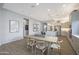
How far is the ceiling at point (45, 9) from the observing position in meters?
2.36

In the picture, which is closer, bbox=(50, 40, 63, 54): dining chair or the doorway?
bbox=(50, 40, 63, 54): dining chair

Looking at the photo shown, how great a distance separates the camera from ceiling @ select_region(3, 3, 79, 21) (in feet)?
7.75

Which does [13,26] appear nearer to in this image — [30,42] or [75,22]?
[30,42]

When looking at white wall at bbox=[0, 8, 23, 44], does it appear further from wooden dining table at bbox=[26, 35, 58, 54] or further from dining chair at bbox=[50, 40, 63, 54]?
dining chair at bbox=[50, 40, 63, 54]

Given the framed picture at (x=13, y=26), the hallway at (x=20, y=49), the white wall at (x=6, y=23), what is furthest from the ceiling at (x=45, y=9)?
the hallway at (x=20, y=49)

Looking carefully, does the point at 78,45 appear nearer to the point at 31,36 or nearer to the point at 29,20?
the point at 31,36

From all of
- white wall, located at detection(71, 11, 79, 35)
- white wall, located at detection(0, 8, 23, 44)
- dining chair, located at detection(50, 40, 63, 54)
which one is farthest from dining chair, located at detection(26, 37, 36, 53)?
white wall, located at detection(71, 11, 79, 35)

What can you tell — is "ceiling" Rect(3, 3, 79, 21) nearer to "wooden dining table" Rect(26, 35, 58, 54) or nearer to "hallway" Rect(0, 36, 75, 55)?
"wooden dining table" Rect(26, 35, 58, 54)

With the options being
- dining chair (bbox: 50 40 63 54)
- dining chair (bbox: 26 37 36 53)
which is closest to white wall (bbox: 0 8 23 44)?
Answer: dining chair (bbox: 26 37 36 53)

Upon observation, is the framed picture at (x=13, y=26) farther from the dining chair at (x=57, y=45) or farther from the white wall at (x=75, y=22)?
the white wall at (x=75, y=22)

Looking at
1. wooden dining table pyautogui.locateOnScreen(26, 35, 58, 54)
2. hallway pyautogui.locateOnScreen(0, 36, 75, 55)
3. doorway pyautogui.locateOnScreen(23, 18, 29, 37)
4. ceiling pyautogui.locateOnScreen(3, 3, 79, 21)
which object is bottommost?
hallway pyautogui.locateOnScreen(0, 36, 75, 55)

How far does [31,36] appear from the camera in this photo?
2477mm

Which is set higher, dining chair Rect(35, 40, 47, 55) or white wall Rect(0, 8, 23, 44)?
white wall Rect(0, 8, 23, 44)

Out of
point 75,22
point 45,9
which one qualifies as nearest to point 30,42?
point 45,9
